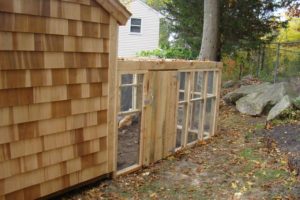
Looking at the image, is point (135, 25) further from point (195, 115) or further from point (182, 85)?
point (182, 85)

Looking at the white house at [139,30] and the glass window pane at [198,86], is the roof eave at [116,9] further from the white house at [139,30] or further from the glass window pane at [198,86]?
the white house at [139,30]

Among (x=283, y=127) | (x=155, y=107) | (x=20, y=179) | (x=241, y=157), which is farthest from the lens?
(x=283, y=127)

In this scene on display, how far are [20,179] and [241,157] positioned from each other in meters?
3.66

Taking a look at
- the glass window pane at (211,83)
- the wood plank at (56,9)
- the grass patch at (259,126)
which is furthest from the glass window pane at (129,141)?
the grass patch at (259,126)

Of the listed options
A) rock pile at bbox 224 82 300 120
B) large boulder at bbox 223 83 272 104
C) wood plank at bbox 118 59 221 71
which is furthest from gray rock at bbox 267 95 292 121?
wood plank at bbox 118 59 221 71

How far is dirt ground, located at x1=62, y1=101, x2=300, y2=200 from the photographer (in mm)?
4242

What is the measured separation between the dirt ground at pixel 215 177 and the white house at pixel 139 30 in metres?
15.7

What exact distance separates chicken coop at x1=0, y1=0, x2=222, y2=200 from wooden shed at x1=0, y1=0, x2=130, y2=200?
0.01 metres

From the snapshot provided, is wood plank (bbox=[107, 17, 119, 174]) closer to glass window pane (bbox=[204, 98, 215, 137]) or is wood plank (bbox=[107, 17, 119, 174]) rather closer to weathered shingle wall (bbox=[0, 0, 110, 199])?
weathered shingle wall (bbox=[0, 0, 110, 199])

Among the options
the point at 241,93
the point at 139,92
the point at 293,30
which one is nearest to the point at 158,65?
the point at 139,92

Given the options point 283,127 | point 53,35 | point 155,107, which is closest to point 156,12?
point 283,127

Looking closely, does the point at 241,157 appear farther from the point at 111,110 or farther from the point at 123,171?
the point at 111,110

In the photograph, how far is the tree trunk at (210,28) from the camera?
31.5 feet

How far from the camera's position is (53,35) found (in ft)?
11.6
